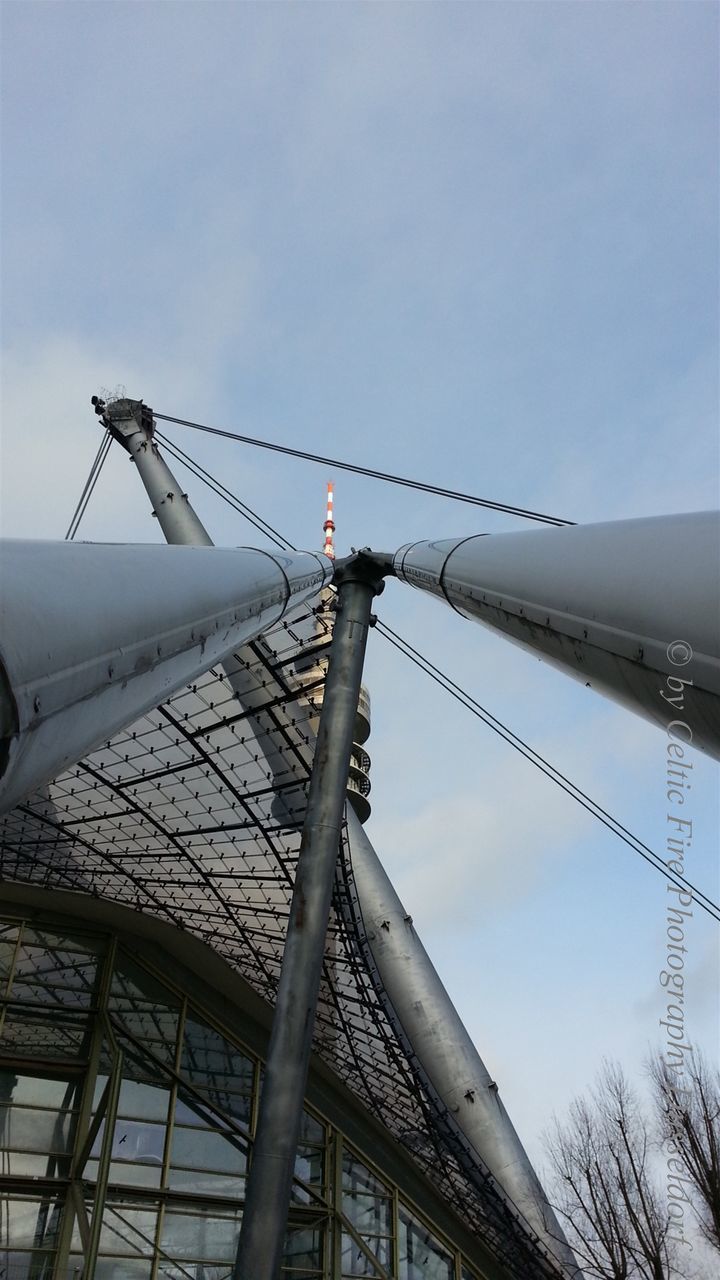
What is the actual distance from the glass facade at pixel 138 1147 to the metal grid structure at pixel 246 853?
6.10 ft

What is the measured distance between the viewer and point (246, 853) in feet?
72.5

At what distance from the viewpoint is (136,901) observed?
2477 centimetres

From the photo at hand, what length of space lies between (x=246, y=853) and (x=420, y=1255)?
13.7 meters

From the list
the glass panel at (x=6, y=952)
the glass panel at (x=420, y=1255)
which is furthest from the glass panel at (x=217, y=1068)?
the glass panel at (x=420, y=1255)

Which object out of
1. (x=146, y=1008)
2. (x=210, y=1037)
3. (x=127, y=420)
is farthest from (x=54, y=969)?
(x=127, y=420)

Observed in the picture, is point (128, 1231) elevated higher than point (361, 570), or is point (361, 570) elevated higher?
point (361, 570)

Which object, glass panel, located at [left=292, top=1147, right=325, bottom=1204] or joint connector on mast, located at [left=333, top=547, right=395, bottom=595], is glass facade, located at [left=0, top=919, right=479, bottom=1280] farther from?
joint connector on mast, located at [left=333, top=547, right=395, bottom=595]

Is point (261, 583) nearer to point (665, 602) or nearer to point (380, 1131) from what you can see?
point (665, 602)

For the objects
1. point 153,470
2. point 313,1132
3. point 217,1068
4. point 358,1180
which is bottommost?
point 358,1180

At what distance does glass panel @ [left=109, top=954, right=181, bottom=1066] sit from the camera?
25281mm

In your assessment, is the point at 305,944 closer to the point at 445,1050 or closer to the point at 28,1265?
the point at 445,1050

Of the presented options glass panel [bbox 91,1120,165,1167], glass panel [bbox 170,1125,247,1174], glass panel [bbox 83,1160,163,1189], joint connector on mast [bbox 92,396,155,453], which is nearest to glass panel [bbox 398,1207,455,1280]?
glass panel [bbox 170,1125,247,1174]

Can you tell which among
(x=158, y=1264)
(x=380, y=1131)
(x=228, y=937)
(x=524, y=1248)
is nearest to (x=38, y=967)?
(x=228, y=937)

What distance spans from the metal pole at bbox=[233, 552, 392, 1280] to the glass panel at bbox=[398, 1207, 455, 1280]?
733 inches
